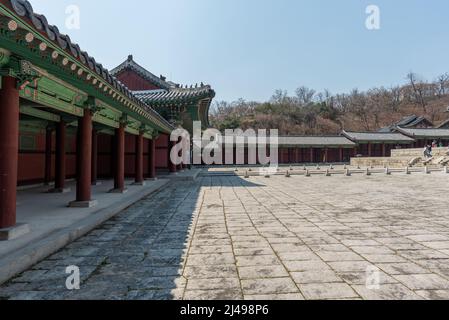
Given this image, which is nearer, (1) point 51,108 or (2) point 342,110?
(1) point 51,108

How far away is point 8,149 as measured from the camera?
→ 13.7 feet

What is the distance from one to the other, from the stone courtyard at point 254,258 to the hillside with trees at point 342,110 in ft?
191

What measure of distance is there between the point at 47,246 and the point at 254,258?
2.95 m

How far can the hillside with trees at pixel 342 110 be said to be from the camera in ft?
251

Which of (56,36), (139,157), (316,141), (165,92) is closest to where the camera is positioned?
(56,36)

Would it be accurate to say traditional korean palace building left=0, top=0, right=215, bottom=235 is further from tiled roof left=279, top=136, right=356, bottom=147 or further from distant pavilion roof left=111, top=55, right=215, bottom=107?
tiled roof left=279, top=136, right=356, bottom=147

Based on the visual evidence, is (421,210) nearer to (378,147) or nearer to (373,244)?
(373,244)

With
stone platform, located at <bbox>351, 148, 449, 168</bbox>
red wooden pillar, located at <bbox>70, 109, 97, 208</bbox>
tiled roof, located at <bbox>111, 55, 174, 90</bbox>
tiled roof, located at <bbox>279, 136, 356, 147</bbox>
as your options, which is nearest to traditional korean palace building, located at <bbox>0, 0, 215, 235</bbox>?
red wooden pillar, located at <bbox>70, 109, 97, 208</bbox>

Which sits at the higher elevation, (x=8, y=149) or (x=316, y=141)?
(x=316, y=141)

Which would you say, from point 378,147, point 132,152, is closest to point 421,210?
point 132,152

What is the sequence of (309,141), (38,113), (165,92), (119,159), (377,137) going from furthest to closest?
(377,137) → (309,141) → (165,92) → (119,159) → (38,113)

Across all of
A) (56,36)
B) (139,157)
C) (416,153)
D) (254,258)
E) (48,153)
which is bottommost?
(254,258)

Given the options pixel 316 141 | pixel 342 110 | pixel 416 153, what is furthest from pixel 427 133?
pixel 342 110

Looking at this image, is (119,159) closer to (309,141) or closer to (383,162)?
(383,162)
